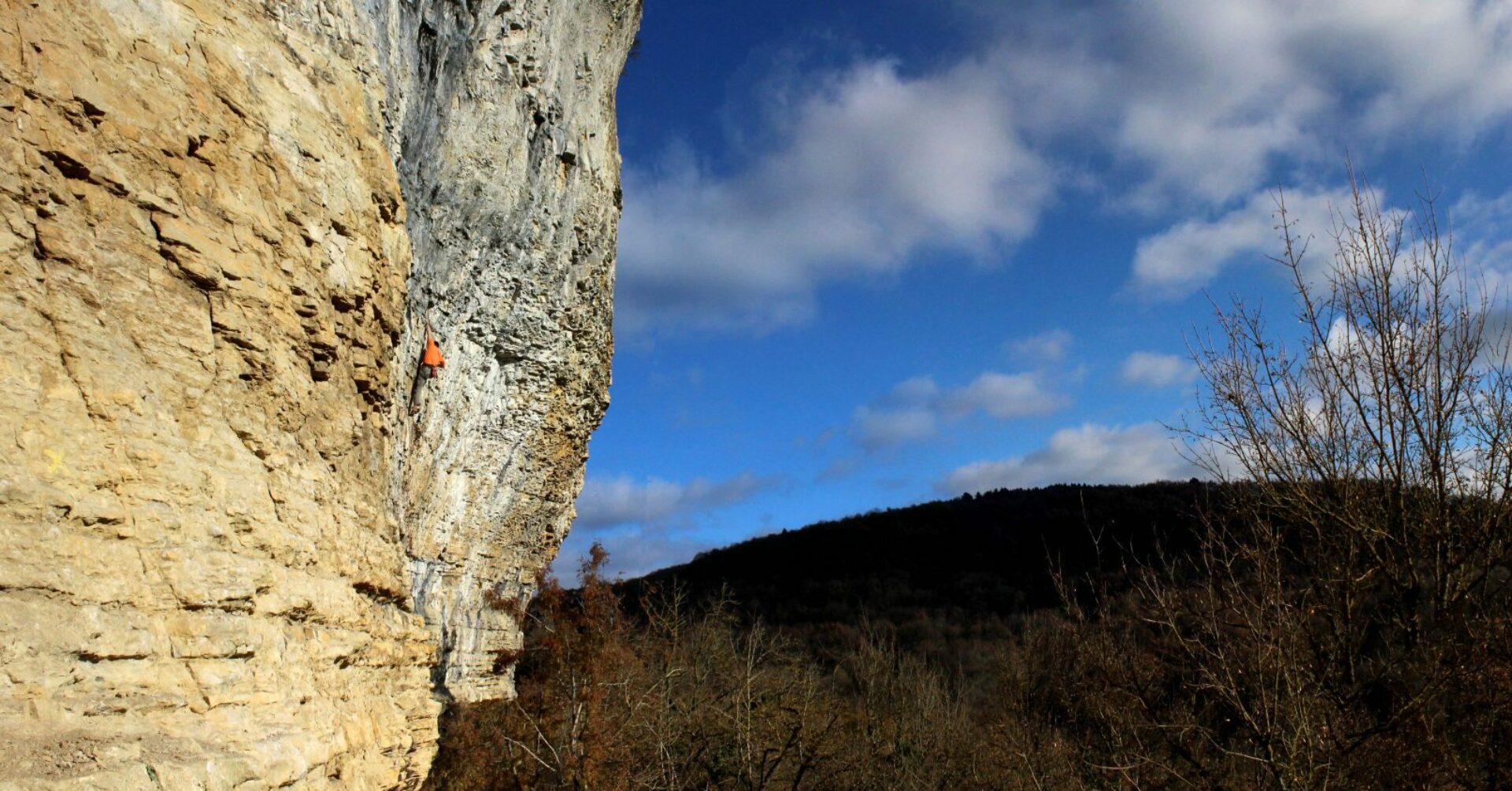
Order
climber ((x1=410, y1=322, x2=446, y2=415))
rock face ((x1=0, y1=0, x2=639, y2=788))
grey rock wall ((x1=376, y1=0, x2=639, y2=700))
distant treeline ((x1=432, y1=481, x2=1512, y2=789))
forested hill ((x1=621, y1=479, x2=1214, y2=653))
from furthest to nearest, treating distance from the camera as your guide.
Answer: forested hill ((x1=621, y1=479, x2=1214, y2=653)), climber ((x1=410, y1=322, x2=446, y2=415)), grey rock wall ((x1=376, y1=0, x2=639, y2=700)), distant treeline ((x1=432, y1=481, x2=1512, y2=789)), rock face ((x1=0, y1=0, x2=639, y2=788))

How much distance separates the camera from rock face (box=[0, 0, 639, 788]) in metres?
3.86

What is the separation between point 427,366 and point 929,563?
51787 mm

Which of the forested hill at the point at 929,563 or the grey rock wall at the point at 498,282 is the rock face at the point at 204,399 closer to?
the grey rock wall at the point at 498,282

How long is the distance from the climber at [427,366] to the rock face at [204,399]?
2260 mm

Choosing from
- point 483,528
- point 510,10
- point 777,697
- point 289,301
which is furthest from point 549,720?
point 289,301

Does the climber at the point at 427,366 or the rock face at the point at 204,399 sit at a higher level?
the climber at the point at 427,366

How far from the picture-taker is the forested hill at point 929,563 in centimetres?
4628

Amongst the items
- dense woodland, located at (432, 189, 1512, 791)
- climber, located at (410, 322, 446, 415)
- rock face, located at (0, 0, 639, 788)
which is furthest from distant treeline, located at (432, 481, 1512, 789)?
climber, located at (410, 322, 446, 415)

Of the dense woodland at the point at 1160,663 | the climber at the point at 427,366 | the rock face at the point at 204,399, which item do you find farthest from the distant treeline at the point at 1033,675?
the climber at the point at 427,366

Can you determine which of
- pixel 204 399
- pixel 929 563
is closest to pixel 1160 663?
pixel 204 399

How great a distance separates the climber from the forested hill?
30.8 m

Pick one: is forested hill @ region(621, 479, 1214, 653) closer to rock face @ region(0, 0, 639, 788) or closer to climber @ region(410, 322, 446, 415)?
climber @ region(410, 322, 446, 415)

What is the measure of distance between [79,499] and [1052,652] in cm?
1927

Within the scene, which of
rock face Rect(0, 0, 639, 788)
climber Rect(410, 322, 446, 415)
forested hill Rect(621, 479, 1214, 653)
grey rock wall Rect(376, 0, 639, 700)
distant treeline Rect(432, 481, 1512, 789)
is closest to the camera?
rock face Rect(0, 0, 639, 788)
